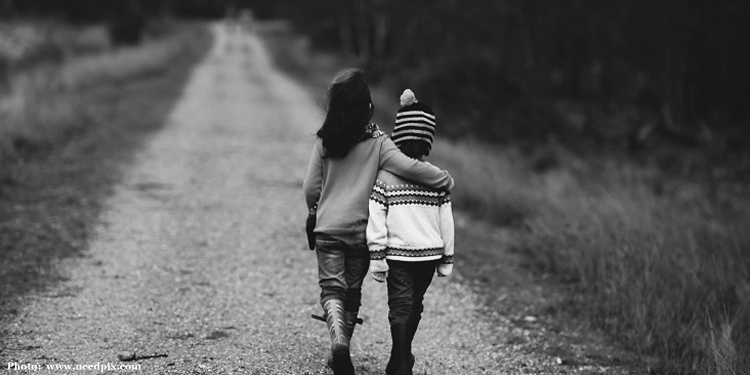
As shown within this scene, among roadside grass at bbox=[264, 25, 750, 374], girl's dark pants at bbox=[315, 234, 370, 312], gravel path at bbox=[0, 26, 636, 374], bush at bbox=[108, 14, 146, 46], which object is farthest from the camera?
bush at bbox=[108, 14, 146, 46]

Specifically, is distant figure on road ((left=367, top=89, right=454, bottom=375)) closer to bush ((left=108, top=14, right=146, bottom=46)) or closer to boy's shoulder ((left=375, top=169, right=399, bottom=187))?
boy's shoulder ((left=375, top=169, right=399, bottom=187))

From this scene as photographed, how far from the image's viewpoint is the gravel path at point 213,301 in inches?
171

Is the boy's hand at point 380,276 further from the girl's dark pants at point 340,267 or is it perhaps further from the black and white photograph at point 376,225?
the girl's dark pants at point 340,267

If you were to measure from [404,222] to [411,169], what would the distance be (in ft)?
0.88

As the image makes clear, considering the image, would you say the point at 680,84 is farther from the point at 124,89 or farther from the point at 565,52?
the point at 124,89

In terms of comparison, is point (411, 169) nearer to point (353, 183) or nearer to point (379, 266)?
point (353, 183)

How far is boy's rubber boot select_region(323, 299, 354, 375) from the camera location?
3.53m

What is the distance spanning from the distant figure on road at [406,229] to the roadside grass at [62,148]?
2921 mm

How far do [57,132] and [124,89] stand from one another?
7561 millimetres

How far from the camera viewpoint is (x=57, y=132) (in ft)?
40.0

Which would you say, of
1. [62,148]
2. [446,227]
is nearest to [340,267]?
[446,227]

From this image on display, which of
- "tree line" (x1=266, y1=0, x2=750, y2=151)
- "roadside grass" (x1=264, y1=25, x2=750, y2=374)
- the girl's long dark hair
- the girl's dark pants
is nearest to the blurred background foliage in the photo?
"tree line" (x1=266, y1=0, x2=750, y2=151)

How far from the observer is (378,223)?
11.8 ft

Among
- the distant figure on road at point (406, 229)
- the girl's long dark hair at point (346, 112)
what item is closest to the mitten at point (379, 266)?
the distant figure on road at point (406, 229)
